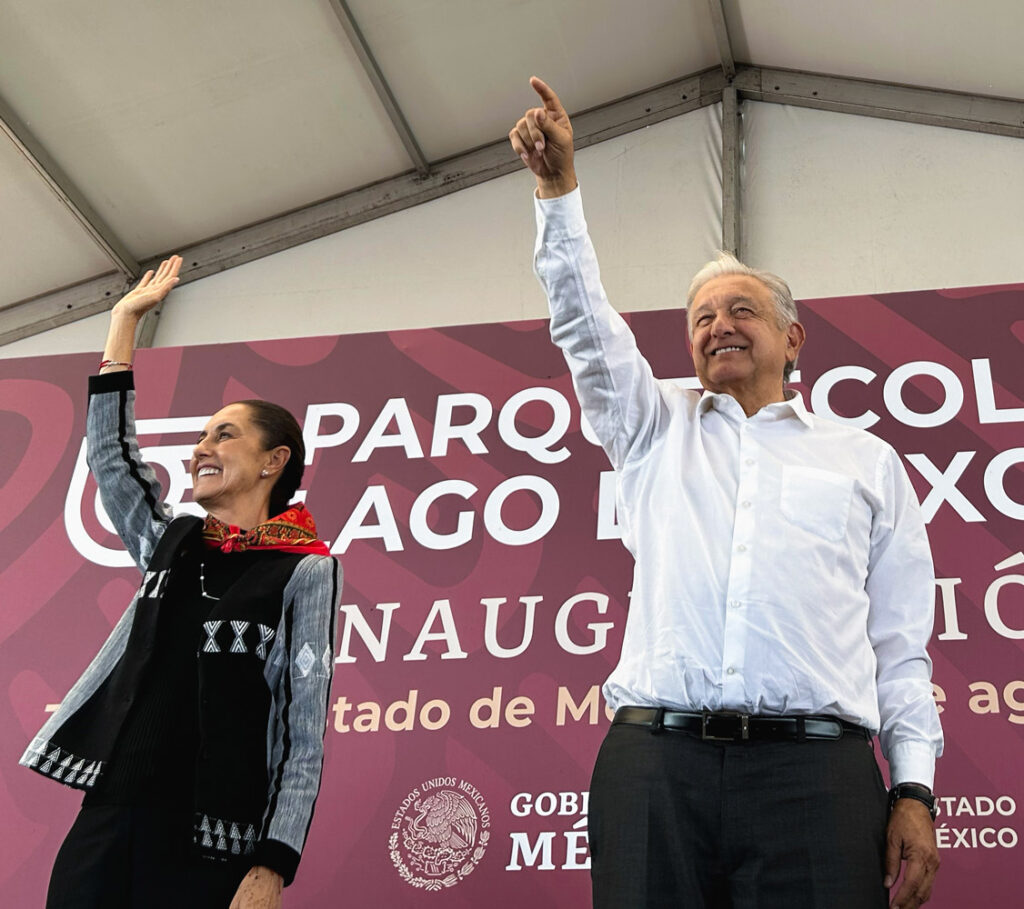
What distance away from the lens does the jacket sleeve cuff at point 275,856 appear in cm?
150

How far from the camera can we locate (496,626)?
2658 millimetres

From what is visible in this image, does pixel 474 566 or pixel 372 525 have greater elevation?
pixel 372 525

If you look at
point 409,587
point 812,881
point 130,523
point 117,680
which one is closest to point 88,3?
point 409,587

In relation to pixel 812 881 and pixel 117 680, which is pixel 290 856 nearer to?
pixel 117 680

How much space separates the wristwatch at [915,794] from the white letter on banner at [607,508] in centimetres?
132

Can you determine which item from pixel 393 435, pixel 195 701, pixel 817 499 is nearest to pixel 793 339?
pixel 817 499

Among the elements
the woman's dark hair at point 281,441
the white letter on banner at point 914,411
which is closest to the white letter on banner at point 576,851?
the woman's dark hair at point 281,441

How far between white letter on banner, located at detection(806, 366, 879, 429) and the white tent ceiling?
5.46 feet

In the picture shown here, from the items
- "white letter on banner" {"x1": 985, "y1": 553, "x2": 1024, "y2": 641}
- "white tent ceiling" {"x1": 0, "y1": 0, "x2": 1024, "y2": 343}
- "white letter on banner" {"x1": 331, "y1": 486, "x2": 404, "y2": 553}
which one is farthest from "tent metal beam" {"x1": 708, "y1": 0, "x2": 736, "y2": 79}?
"white letter on banner" {"x1": 985, "y1": 553, "x2": 1024, "y2": 641}

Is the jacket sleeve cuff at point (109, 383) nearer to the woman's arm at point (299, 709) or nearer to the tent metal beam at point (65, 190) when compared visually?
the woman's arm at point (299, 709)

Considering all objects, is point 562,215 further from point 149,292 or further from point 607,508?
point 607,508

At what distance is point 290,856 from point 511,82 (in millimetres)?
3342

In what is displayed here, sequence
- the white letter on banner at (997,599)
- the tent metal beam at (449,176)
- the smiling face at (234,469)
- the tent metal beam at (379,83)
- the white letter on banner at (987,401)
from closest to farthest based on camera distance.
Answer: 1. the smiling face at (234,469)
2. the white letter on banner at (997,599)
3. the white letter on banner at (987,401)
4. the tent metal beam at (379,83)
5. the tent metal beam at (449,176)

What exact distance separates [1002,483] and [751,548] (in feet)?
4.70
